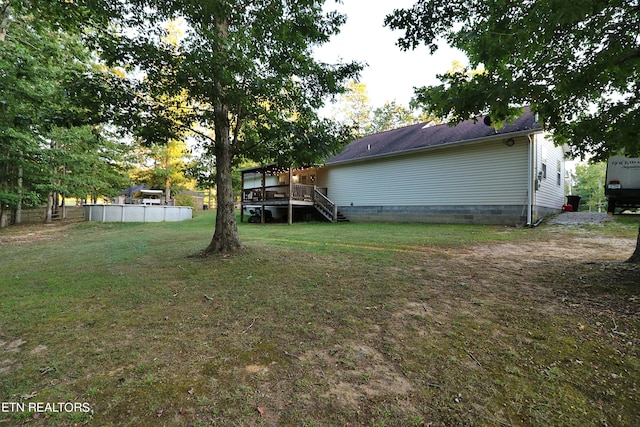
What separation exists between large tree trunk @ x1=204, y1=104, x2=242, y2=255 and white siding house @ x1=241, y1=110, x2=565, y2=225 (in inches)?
319

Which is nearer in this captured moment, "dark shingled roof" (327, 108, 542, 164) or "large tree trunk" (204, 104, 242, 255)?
"large tree trunk" (204, 104, 242, 255)

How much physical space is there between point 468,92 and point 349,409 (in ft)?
13.5

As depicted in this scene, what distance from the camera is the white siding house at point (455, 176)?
11.2 meters

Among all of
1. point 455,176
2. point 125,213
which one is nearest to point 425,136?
point 455,176

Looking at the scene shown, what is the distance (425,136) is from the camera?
15.2 metres

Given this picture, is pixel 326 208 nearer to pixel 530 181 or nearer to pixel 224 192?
pixel 530 181

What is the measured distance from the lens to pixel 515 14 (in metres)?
3.61

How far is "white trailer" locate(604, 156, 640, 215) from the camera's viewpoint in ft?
31.2

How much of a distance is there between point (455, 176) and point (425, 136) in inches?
140

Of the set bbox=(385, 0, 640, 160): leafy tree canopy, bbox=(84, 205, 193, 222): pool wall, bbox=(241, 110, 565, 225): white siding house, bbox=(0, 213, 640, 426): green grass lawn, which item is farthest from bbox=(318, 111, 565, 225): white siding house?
bbox=(84, 205, 193, 222): pool wall

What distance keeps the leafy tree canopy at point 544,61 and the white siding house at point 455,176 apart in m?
5.25

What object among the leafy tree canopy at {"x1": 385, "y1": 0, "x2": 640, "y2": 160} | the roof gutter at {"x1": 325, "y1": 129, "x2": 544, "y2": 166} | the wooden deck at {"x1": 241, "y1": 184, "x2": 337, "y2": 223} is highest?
the roof gutter at {"x1": 325, "y1": 129, "x2": 544, "y2": 166}

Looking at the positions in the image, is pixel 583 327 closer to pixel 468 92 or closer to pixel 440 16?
pixel 468 92

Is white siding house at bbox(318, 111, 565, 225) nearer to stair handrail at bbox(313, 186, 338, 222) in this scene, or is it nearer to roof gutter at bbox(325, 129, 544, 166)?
roof gutter at bbox(325, 129, 544, 166)
